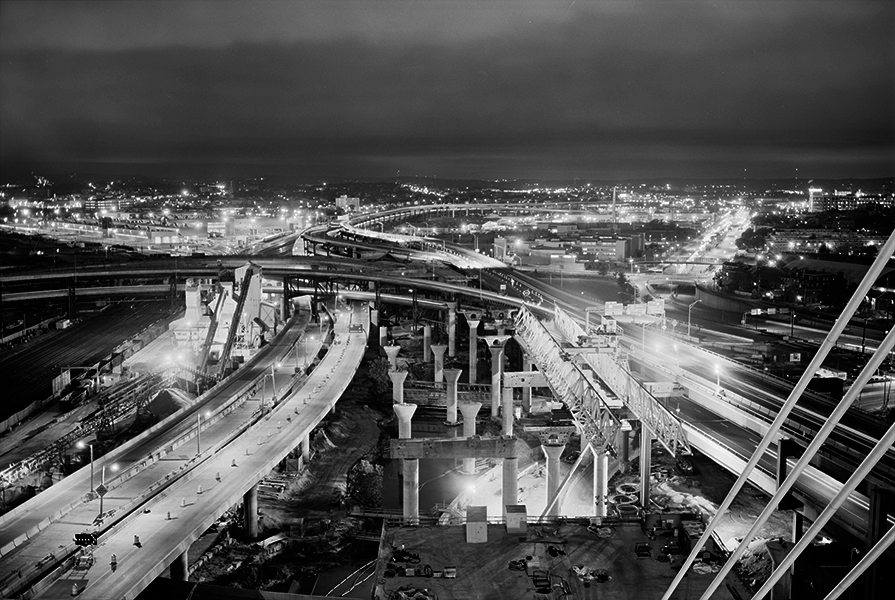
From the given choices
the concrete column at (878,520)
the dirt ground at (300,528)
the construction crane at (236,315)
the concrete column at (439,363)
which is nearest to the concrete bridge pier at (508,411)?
the dirt ground at (300,528)

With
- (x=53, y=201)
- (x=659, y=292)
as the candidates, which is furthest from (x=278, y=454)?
(x=53, y=201)

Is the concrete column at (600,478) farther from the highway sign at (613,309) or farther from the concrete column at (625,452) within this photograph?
the highway sign at (613,309)

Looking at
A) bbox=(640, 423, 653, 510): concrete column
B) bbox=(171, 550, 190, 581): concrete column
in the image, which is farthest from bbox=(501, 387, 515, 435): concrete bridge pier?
bbox=(171, 550, 190, 581): concrete column

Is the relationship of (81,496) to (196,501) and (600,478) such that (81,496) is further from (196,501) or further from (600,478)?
(600,478)

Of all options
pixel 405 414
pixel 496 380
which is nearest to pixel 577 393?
pixel 405 414

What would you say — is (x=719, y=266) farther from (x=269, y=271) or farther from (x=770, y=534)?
(x=770, y=534)

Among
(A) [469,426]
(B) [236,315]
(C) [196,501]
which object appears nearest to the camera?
(C) [196,501]
